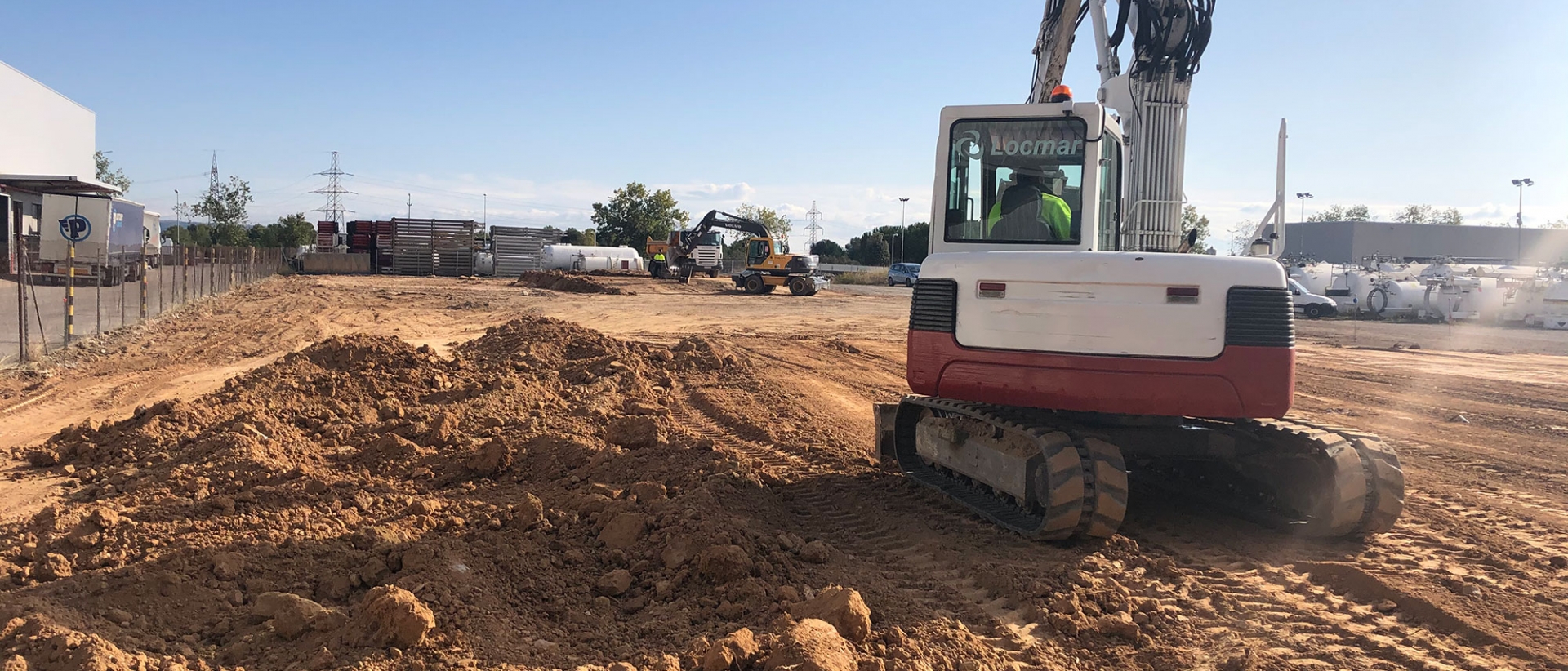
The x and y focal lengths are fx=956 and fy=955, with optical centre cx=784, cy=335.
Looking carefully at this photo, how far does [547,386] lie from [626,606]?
6.25 metres

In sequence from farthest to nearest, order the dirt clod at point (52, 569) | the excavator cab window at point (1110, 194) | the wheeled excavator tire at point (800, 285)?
the wheeled excavator tire at point (800, 285), the excavator cab window at point (1110, 194), the dirt clod at point (52, 569)

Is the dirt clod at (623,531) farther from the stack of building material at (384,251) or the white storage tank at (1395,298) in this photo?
the stack of building material at (384,251)

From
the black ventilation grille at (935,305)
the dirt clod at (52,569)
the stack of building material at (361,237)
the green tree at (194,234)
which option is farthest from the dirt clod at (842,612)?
the green tree at (194,234)

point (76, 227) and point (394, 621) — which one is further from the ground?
point (76, 227)

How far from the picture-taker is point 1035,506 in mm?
5816

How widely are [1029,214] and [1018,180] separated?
0.26 meters

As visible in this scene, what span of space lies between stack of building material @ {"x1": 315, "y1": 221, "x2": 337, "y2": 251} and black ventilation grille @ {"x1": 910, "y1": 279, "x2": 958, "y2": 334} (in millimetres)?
67536

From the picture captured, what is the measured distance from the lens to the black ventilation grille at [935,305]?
5871 millimetres

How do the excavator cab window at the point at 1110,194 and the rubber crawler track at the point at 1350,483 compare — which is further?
the excavator cab window at the point at 1110,194

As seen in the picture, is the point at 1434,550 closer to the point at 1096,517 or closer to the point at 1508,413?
the point at 1096,517

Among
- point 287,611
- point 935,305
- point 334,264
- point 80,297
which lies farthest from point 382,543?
point 334,264

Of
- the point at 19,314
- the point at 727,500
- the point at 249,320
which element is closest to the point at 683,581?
the point at 727,500

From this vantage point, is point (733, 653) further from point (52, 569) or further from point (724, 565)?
point (52, 569)

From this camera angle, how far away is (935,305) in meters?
5.95
